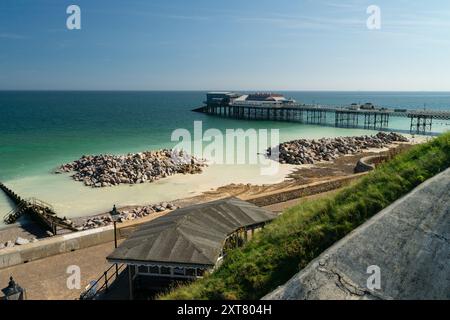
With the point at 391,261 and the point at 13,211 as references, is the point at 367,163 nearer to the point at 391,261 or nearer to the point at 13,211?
the point at 391,261

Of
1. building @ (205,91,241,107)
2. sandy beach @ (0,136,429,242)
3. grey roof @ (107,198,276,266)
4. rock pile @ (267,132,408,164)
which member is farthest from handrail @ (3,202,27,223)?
building @ (205,91,241,107)

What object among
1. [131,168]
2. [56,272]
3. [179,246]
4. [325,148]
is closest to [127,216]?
[56,272]

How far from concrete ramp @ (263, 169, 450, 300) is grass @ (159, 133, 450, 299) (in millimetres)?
631

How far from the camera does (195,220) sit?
10.3 m

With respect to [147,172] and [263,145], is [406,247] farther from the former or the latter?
[263,145]

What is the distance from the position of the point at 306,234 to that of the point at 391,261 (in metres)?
1.72

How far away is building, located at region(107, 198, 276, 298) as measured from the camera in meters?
8.79

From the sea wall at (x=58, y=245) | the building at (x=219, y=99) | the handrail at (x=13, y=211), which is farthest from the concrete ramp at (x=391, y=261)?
the building at (x=219, y=99)

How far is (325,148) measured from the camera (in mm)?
41875

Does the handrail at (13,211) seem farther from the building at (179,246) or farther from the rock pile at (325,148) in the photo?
the rock pile at (325,148)

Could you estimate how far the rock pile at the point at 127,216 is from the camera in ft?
66.6

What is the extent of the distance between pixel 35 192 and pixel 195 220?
22564 mm

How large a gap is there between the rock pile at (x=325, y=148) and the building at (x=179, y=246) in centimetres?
2687

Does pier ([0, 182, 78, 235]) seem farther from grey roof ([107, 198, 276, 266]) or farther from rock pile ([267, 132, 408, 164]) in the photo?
rock pile ([267, 132, 408, 164])
